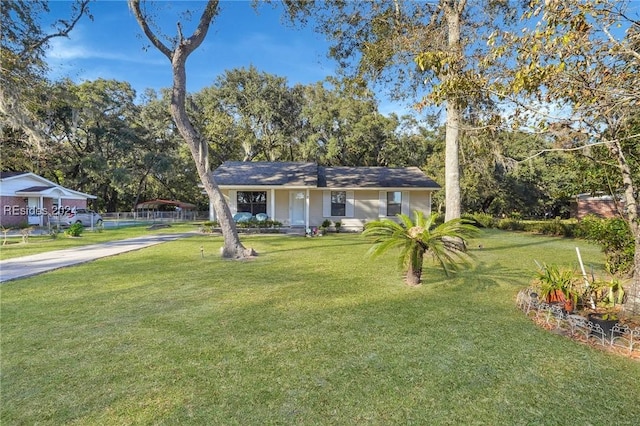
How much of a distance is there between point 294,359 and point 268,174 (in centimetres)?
1511

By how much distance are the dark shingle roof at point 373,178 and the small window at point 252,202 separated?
10.9 feet

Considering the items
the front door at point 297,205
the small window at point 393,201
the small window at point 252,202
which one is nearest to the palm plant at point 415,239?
the small window at point 393,201

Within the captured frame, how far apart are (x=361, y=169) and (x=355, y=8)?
1052 centimetres

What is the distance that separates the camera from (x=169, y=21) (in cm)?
907

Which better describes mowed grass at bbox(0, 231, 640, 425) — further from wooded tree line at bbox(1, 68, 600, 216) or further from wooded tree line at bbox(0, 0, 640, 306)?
wooded tree line at bbox(1, 68, 600, 216)

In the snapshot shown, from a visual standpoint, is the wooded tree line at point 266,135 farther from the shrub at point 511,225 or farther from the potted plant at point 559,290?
the potted plant at point 559,290

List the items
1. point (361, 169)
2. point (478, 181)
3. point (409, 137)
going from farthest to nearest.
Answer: point (409, 137) → point (478, 181) → point (361, 169)

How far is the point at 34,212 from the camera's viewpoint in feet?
73.5

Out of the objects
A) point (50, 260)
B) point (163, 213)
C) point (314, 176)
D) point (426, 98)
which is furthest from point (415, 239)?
point (163, 213)

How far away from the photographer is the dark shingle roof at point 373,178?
1673 centimetres

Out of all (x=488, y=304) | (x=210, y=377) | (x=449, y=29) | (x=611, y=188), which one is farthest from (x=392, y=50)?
(x=210, y=377)

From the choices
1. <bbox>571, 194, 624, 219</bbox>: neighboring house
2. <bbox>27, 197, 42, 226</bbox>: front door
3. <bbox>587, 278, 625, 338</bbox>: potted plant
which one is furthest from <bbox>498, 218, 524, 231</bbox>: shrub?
<bbox>27, 197, 42, 226</bbox>: front door

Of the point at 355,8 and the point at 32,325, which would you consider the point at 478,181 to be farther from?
the point at 32,325

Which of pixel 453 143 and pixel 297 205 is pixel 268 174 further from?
pixel 453 143
